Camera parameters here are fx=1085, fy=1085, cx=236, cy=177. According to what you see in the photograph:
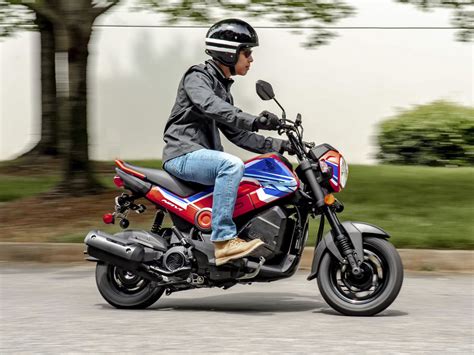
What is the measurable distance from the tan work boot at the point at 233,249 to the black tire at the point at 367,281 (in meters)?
0.51

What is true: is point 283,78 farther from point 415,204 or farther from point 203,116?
point 203,116

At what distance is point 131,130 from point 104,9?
5997 mm

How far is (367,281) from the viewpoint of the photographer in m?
7.52

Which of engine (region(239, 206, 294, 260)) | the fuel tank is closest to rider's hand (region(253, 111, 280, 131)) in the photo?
the fuel tank

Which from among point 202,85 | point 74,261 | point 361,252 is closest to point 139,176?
point 202,85

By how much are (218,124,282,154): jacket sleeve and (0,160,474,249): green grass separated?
9.47ft

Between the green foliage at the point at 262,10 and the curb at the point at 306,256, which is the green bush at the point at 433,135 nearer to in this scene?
the green foliage at the point at 262,10

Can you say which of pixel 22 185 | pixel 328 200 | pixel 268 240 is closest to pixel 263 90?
pixel 328 200

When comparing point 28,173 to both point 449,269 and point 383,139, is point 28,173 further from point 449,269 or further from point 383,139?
point 449,269

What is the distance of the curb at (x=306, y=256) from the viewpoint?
1015 centimetres

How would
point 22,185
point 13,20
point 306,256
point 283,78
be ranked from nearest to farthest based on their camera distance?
point 306,256, point 13,20, point 22,185, point 283,78

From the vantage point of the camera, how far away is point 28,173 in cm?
1611

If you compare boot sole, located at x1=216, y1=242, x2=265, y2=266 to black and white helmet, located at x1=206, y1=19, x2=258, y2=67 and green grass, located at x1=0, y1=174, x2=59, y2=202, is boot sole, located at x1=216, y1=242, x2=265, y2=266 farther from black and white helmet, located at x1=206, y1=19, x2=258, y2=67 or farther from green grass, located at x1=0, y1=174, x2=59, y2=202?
green grass, located at x1=0, y1=174, x2=59, y2=202

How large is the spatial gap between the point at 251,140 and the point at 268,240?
0.90m
